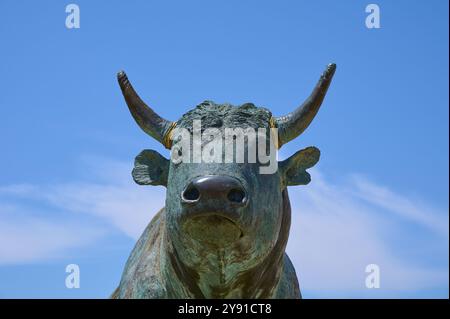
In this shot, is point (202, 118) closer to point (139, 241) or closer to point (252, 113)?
point (252, 113)

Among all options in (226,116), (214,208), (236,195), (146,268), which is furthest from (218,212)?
(146,268)

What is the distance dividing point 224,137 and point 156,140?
0.96m

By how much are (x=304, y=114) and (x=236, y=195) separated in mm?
1265

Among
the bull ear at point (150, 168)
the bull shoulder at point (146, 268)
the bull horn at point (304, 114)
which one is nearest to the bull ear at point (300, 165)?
the bull horn at point (304, 114)

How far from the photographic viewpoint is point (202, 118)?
22.1 ft

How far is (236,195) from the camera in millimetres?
6156

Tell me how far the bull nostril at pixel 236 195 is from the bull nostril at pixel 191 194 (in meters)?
0.23

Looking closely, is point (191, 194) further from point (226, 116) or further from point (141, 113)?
point (141, 113)

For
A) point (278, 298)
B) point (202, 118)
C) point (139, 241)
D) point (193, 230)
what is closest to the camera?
point (193, 230)

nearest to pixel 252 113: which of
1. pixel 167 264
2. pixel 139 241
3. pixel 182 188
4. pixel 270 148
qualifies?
pixel 270 148

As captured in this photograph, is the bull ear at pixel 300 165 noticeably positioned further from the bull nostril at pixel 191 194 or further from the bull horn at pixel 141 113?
the bull nostril at pixel 191 194

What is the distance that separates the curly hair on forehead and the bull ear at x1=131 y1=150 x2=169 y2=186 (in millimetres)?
460

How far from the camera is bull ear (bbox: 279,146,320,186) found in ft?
23.7
